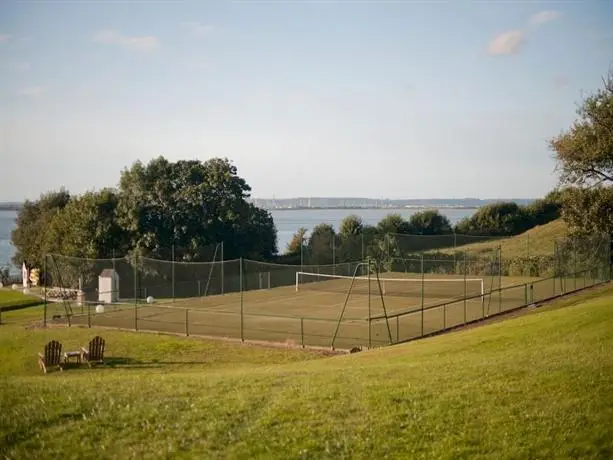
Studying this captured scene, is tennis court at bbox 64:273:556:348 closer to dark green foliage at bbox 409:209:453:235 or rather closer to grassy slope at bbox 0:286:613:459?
grassy slope at bbox 0:286:613:459

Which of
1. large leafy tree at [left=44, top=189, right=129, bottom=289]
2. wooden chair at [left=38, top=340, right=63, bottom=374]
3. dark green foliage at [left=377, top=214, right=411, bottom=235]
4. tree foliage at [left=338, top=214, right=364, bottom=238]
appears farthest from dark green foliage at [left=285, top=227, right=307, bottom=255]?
wooden chair at [left=38, top=340, right=63, bottom=374]

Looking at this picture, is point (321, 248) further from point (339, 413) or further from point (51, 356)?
point (339, 413)

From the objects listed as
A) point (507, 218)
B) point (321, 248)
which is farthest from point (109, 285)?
point (507, 218)

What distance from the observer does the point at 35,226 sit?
59625mm


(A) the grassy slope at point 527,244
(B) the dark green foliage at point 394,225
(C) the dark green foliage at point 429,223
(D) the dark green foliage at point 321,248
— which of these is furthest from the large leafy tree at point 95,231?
(C) the dark green foliage at point 429,223

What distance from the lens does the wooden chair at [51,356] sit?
783 inches

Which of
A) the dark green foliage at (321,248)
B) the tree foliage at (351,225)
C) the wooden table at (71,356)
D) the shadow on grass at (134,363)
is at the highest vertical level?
the tree foliage at (351,225)

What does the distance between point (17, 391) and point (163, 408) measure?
8.21ft

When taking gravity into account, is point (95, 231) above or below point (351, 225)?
below

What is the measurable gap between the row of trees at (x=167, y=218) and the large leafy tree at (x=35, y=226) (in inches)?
34.9

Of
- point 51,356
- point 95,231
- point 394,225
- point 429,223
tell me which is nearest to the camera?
point 51,356

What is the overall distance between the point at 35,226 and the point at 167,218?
17.1m

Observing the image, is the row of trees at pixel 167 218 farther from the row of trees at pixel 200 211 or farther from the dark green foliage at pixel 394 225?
the dark green foliage at pixel 394 225

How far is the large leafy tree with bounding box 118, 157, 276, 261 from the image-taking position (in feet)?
157
